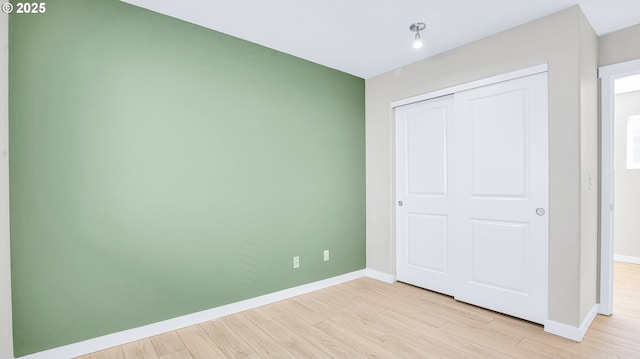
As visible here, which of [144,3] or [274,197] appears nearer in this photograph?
[144,3]

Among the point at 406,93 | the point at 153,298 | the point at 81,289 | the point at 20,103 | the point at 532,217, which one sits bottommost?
the point at 153,298

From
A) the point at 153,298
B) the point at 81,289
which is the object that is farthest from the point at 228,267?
the point at 81,289

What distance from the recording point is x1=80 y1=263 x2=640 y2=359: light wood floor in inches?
83.0

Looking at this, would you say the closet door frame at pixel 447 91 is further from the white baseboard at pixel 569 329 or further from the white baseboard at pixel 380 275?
the white baseboard at pixel 569 329

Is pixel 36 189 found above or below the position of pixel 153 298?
above

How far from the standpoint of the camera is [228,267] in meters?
2.73

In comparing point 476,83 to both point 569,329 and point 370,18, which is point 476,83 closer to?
point 370,18

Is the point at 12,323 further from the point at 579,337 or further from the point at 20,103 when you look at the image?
the point at 579,337

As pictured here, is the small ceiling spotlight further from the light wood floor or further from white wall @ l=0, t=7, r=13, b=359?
white wall @ l=0, t=7, r=13, b=359

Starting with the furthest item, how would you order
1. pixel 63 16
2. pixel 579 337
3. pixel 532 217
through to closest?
pixel 532 217, pixel 579 337, pixel 63 16

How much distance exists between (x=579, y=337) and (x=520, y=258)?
0.64 meters

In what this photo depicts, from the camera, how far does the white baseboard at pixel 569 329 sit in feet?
7.35

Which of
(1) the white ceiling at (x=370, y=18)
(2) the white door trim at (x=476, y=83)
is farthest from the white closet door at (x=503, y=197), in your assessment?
(1) the white ceiling at (x=370, y=18)

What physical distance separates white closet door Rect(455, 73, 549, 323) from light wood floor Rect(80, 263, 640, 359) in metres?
0.26
